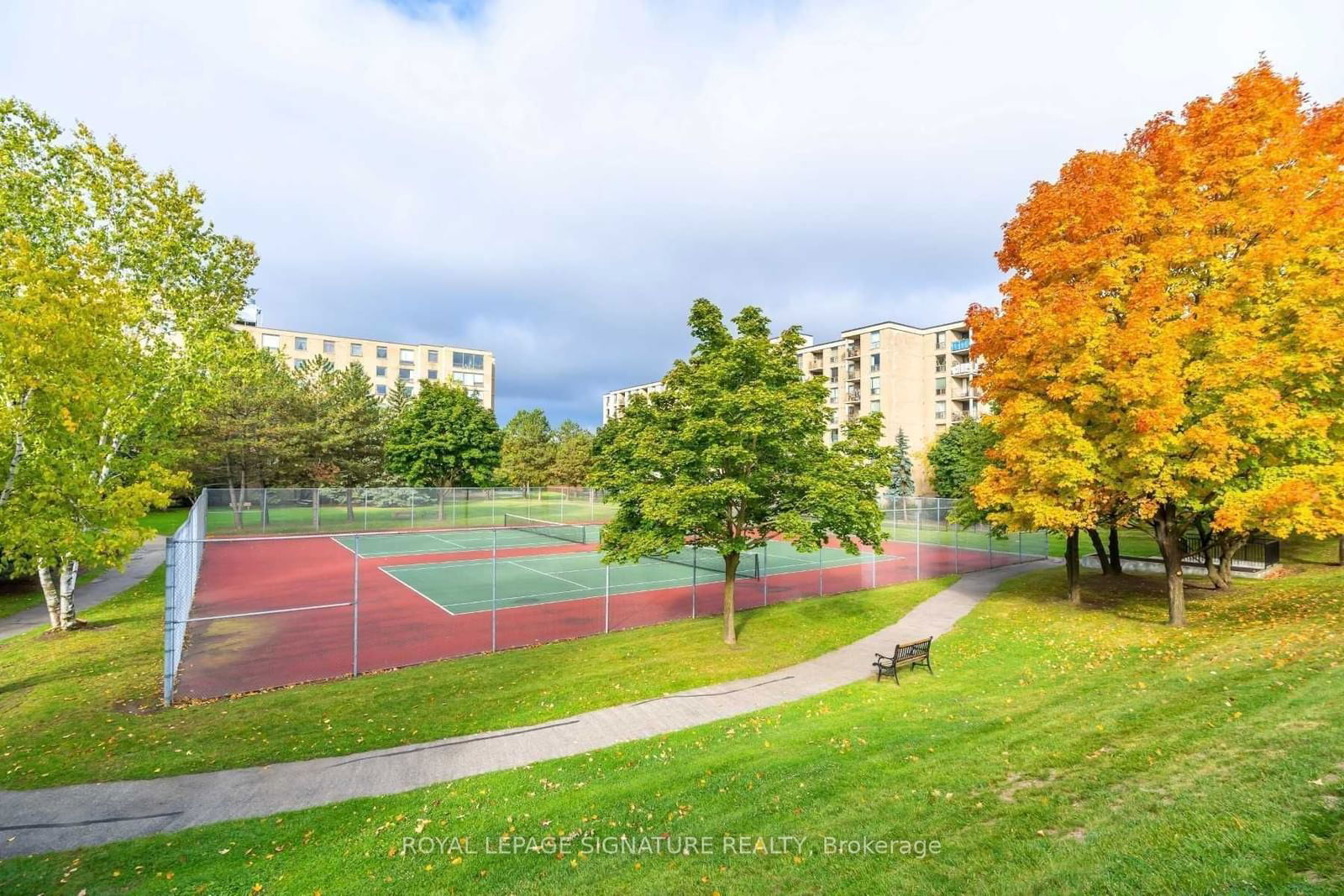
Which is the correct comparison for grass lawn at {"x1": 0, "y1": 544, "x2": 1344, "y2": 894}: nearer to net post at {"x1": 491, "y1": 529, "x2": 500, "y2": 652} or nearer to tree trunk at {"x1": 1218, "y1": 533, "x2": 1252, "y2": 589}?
net post at {"x1": 491, "y1": 529, "x2": 500, "y2": 652}

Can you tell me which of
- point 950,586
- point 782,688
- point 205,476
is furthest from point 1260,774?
point 205,476

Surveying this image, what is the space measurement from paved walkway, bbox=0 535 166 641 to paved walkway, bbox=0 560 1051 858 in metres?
9.60

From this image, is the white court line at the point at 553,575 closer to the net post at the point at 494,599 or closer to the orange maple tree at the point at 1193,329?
the net post at the point at 494,599

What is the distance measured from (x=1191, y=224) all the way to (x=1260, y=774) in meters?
12.5

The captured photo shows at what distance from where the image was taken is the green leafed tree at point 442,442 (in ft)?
193

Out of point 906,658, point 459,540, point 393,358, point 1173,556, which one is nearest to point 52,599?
point 459,540

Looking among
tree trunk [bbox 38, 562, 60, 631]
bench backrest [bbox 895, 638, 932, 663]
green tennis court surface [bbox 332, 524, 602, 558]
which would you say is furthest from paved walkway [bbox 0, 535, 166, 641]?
bench backrest [bbox 895, 638, 932, 663]

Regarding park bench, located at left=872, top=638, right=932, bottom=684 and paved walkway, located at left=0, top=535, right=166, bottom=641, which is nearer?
park bench, located at left=872, top=638, right=932, bottom=684

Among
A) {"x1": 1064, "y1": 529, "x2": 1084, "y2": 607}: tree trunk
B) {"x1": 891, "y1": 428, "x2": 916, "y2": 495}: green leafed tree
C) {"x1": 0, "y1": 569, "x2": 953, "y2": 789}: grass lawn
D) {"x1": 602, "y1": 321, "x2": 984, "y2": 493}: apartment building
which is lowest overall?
{"x1": 0, "y1": 569, "x2": 953, "y2": 789}: grass lawn

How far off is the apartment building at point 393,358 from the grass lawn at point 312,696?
6767 cm

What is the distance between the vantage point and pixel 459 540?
39.7 meters

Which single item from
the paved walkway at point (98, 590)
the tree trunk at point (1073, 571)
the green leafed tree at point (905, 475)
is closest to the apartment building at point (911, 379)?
the green leafed tree at point (905, 475)

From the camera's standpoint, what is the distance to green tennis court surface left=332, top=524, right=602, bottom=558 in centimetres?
3522

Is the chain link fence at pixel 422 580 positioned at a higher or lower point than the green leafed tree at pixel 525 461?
lower
